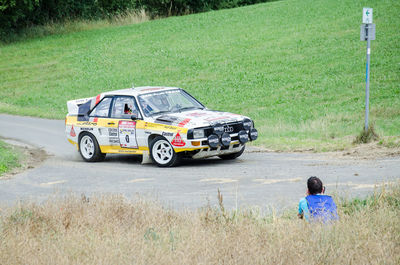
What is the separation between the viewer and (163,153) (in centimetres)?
1462

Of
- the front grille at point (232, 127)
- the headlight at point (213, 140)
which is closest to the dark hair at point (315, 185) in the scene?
the headlight at point (213, 140)

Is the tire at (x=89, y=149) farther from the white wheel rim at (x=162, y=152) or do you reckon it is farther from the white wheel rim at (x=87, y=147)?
the white wheel rim at (x=162, y=152)

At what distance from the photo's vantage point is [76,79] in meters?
37.7

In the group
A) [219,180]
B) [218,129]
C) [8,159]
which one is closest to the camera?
[219,180]

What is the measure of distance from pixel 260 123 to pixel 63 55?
2630 centimetres

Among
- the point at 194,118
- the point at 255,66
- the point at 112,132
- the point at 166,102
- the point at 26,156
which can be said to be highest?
the point at 255,66

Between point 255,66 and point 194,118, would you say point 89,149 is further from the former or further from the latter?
point 255,66

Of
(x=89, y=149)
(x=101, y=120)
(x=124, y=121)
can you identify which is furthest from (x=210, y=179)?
(x=89, y=149)

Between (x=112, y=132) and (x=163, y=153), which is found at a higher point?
(x=112, y=132)

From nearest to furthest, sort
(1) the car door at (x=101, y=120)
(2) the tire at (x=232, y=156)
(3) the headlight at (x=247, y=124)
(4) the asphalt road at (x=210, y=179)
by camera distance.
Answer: (4) the asphalt road at (x=210, y=179) < (3) the headlight at (x=247, y=124) < (2) the tire at (x=232, y=156) < (1) the car door at (x=101, y=120)

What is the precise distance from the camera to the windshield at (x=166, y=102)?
15172 millimetres

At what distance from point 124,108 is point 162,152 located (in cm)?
162

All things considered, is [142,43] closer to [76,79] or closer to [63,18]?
[76,79]

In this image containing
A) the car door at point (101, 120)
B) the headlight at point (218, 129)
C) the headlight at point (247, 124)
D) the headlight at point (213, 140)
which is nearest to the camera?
the headlight at point (213, 140)
